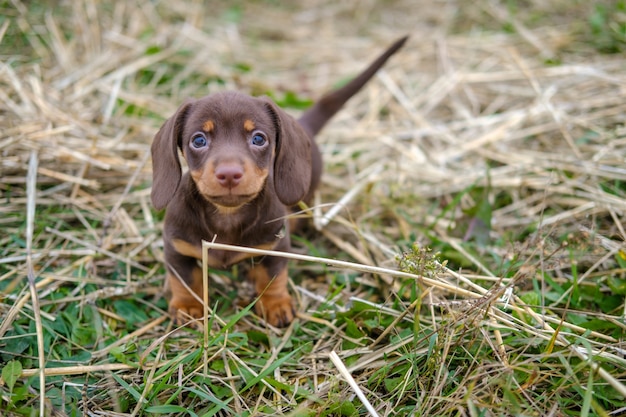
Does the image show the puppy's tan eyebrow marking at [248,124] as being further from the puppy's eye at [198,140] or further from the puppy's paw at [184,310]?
the puppy's paw at [184,310]

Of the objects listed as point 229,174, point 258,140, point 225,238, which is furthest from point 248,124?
point 225,238

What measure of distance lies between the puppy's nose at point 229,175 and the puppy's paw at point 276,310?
2.90 feet

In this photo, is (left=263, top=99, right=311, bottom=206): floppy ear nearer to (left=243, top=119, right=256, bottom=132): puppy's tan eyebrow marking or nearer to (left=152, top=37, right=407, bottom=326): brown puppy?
(left=152, top=37, right=407, bottom=326): brown puppy

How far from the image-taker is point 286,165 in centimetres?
265

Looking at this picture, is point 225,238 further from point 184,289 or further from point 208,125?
point 208,125

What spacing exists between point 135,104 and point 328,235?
211 centimetres

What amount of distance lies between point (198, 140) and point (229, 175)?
0.36 metres

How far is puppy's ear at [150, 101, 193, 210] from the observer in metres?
2.54

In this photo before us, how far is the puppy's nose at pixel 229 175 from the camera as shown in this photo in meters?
2.26

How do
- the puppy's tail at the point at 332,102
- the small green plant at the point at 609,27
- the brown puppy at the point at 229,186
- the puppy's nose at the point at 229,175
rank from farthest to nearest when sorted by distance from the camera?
the small green plant at the point at 609,27, the puppy's tail at the point at 332,102, the brown puppy at the point at 229,186, the puppy's nose at the point at 229,175

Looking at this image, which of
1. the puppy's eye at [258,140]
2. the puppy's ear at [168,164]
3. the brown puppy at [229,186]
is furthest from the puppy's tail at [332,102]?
the puppy's ear at [168,164]

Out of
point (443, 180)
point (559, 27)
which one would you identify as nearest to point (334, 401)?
point (443, 180)

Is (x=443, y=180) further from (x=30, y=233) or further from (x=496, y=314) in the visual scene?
(x=30, y=233)

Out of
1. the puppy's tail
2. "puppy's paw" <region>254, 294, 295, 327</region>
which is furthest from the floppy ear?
the puppy's tail
